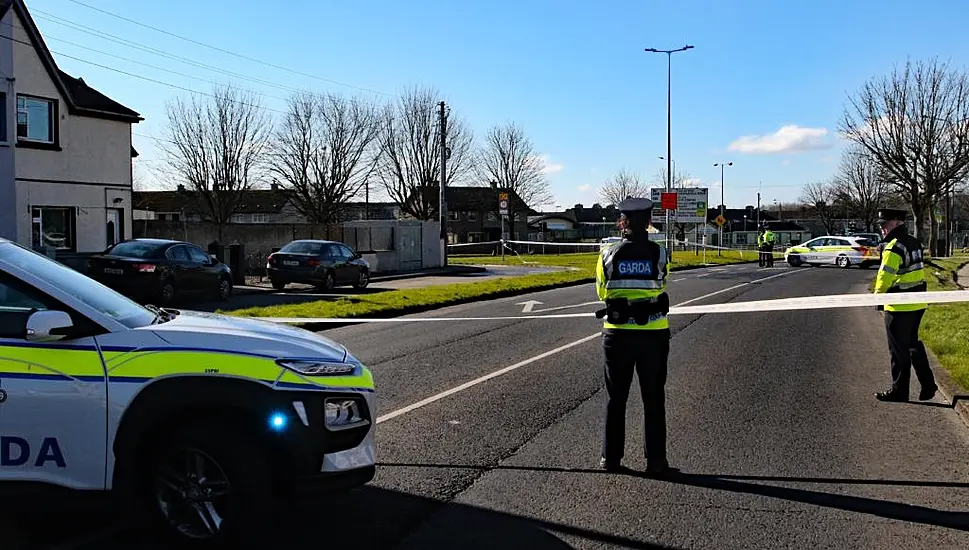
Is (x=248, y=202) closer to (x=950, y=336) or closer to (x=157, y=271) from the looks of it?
(x=157, y=271)

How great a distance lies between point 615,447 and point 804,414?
8.95 feet

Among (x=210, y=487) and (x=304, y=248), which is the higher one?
(x=304, y=248)

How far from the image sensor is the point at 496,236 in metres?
91.7

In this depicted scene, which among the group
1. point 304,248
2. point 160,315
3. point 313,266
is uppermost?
point 304,248

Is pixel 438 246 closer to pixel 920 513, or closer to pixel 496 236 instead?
pixel 920 513

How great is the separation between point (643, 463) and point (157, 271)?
14.4 m

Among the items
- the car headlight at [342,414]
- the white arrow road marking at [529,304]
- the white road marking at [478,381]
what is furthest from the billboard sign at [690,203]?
the car headlight at [342,414]

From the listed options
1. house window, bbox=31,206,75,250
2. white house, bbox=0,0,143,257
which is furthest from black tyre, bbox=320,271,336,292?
house window, bbox=31,206,75,250

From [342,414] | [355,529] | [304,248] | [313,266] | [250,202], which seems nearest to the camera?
[342,414]

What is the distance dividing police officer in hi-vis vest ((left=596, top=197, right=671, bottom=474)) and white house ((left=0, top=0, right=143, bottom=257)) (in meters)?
21.1

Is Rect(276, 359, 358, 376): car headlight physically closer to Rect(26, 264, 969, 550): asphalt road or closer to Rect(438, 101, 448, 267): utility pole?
Rect(26, 264, 969, 550): asphalt road

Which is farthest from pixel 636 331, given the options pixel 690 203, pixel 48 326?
pixel 690 203

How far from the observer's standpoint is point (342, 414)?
14.9 ft

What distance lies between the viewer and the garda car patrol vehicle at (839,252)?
134 ft
